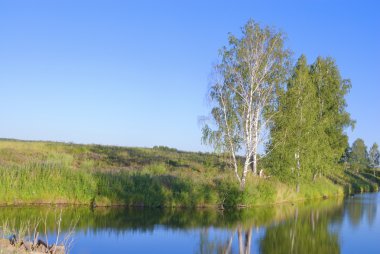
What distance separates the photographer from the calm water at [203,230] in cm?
1748

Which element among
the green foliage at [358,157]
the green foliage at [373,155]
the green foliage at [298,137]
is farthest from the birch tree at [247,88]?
the green foliage at [373,155]

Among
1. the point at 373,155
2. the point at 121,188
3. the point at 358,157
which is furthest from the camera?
the point at 373,155

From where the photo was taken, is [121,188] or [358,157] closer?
[121,188]

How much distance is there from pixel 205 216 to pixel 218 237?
208 inches

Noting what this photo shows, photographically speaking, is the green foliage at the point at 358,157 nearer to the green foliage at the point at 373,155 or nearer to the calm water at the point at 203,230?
the green foliage at the point at 373,155

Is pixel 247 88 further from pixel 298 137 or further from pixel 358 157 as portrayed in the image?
pixel 358 157

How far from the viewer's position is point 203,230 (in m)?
21.0

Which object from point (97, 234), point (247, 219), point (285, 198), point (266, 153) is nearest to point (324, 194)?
point (285, 198)

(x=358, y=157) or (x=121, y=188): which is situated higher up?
(x=358, y=157)

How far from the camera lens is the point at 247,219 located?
24.8 meters

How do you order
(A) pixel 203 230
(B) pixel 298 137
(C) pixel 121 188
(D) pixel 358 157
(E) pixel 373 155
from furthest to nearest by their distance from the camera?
(E) pixel 373 155
(D) pixel 358 157
(B) pixel 298 137
(C) pixel 121 188
(A) pixel 203 230

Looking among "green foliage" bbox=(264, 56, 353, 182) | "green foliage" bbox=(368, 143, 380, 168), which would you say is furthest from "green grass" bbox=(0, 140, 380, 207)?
"green foliage" bbox=(368, 143, 380, 168)

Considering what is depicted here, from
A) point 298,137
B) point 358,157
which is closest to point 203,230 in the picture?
point 298,137

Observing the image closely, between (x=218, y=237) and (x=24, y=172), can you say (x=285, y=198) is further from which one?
(x=24, y=172)
